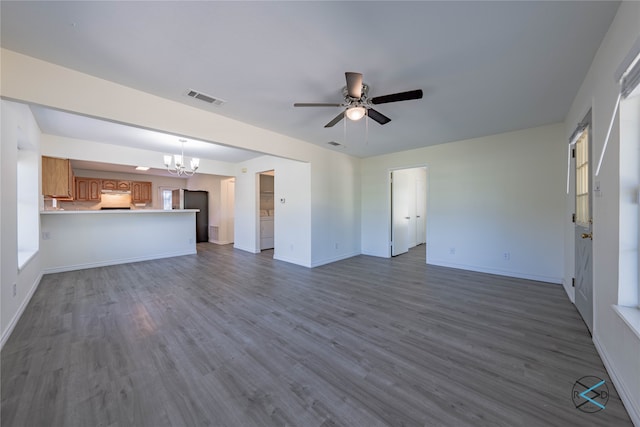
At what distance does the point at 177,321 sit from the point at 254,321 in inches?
32.9

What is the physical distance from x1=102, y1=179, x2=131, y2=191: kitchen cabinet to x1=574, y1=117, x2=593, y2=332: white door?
10.4 metres

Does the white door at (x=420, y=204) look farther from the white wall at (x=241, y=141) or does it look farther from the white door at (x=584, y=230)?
the white door at (x=584, y=230)

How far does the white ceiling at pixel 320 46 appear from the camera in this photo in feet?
5.05

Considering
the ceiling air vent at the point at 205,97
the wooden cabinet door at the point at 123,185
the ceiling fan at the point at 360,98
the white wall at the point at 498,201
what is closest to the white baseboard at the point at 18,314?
the ceiling air vent at the point at 205,97

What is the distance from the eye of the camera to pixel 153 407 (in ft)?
4.71

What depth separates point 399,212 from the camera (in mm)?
5945

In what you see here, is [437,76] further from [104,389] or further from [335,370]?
[104,389]

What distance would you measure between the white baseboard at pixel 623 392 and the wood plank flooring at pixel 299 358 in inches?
2.1

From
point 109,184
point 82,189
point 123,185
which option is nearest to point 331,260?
point 123,185

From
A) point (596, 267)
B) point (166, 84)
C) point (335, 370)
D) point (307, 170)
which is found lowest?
point (335, 370)

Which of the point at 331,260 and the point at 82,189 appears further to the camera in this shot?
the point at 82,189

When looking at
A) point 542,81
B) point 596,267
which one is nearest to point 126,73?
point 542,81

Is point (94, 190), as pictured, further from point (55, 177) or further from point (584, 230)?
point (584, 230)

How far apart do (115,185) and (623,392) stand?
10490 mm
